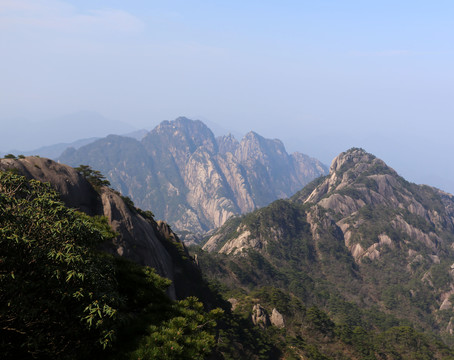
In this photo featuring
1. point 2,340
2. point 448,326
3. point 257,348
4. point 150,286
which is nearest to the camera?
point 2,340

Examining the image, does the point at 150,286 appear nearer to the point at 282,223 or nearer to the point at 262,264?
the point at 262,264

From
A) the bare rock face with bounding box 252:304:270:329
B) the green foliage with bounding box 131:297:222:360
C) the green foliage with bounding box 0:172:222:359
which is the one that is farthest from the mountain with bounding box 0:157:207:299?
Result: the bare rock face with bounding box 252:304:270:329

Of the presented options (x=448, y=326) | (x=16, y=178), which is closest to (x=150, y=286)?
(x=16, y=178)

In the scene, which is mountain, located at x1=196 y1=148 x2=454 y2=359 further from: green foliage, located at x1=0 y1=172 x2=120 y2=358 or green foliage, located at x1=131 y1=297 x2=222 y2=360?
green foliage, located at x1=0 y1=172 x2=120 y2=358

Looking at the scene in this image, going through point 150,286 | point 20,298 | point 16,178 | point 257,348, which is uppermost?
point 16,178

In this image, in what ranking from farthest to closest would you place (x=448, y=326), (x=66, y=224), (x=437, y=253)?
(x=437, y=253), (x=448, y=326), (x=66, y=224)

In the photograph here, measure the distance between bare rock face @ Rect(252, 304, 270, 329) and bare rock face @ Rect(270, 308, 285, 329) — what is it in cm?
156

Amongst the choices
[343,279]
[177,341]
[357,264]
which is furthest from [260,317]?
[357,264]

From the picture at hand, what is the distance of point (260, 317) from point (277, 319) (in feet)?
17.3

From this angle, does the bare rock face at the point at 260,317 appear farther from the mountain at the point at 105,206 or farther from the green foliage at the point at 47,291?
the green foliage at the point at 47,291

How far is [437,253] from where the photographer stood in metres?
197

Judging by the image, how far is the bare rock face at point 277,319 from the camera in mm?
81062

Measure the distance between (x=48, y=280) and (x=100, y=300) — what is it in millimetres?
2271

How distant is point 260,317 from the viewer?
3164 inches
